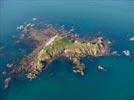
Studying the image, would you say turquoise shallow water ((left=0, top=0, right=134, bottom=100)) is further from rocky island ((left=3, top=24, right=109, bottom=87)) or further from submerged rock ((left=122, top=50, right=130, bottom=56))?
rocky island ((left=3, top=24, right=109, bottom=87))

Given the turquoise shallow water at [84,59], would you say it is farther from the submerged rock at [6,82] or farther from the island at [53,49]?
the island at [53,49]

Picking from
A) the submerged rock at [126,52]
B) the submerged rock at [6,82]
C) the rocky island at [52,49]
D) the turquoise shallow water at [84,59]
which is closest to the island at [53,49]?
the rocky island at [52,49]

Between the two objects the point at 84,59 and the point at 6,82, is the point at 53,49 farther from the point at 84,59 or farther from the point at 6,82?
the point at 6,82

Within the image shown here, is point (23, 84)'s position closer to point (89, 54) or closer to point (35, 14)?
point (89, 54)

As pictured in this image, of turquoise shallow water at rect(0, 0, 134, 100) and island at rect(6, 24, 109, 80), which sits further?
island at rect(6, 24, 109, 80)

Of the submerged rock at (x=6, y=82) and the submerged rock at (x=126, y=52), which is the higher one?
the submerged rock at (x=126, y=52)

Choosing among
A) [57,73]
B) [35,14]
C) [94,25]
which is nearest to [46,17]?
[35,14]

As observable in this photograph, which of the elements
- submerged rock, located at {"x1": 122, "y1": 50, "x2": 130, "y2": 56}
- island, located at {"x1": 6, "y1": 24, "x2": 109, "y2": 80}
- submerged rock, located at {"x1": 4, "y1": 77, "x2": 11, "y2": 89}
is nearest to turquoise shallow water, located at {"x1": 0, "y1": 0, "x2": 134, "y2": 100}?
submerged rock, located at {"x1": 4, "y1": 77, "x2": 11, "y2": 89}
